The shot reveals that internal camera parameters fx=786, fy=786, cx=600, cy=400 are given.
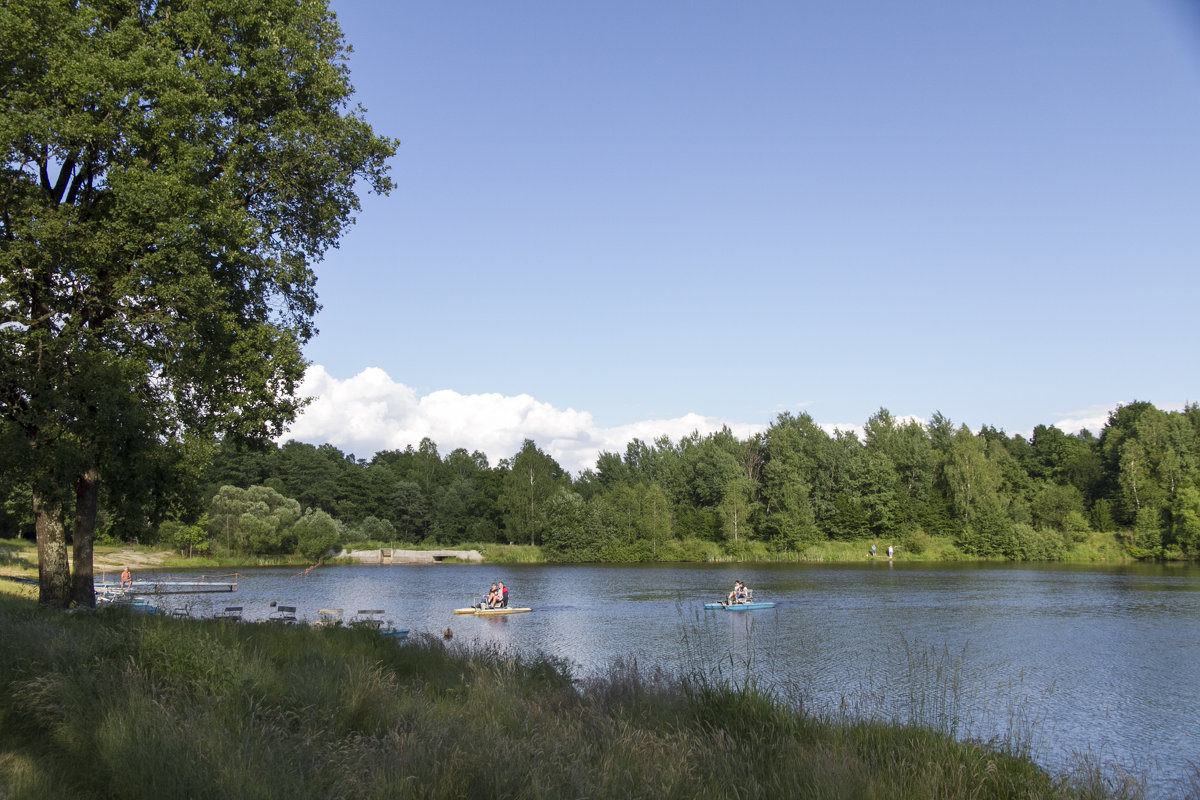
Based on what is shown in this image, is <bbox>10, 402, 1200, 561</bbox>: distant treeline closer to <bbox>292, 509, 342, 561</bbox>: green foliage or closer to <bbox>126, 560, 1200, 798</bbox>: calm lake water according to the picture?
<bbox>292, 509, 342, 561</bbox>: green foliage

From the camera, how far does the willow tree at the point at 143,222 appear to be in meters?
13.2

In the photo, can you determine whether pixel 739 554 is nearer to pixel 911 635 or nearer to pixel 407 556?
pixel 407 556

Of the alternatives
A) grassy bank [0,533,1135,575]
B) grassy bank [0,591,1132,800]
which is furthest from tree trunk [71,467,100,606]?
grassy bank [0,533,1135,575]

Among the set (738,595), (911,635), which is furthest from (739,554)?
(911,635)

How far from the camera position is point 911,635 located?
26781 mm

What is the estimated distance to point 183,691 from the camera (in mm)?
7328

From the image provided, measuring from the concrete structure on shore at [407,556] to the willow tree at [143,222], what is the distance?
2703 inches

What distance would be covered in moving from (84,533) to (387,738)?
1188 centimetres

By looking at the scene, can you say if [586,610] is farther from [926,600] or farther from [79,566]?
[79,566]

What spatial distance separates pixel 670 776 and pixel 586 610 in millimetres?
32171

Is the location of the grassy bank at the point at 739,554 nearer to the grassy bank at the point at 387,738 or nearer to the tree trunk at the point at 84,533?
the tree trunk at the point at 84,533

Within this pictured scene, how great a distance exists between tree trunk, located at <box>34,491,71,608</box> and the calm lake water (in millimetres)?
8802

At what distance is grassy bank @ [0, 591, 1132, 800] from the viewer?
5426 mm

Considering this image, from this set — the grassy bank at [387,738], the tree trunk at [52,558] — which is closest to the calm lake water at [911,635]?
the grassy bank at [387,738]
